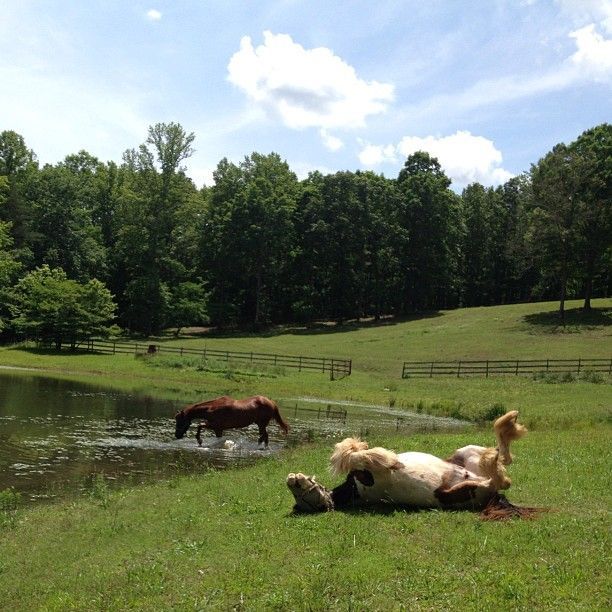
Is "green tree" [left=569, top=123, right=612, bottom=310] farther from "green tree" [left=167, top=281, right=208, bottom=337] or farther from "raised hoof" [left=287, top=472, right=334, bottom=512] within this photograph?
"raised hoof" [left=287, top=472, right=334, bottom=512]

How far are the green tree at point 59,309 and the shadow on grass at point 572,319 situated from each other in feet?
139

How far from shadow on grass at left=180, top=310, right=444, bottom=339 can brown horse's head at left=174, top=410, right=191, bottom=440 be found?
180 ft

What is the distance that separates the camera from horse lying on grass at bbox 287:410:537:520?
8.98 metres

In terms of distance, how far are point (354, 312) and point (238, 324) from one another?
16167 mm

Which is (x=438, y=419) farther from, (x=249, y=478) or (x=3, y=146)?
(x=3, y=146)

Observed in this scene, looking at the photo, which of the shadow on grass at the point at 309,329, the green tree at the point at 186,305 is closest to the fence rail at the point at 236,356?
the green tree at the point at 186,305

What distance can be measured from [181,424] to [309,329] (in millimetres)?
61403

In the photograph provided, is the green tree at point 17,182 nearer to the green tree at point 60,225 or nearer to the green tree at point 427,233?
the green tree at point 60,225

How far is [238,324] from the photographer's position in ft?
292

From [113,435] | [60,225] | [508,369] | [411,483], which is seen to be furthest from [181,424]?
[60,225]

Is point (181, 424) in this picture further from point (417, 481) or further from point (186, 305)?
point (186, 305)

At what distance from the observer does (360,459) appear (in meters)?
9.05

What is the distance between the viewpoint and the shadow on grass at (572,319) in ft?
210

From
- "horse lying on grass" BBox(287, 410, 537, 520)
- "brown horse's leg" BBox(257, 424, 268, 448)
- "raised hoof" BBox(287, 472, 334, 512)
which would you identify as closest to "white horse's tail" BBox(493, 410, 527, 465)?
"horse lying on grass" BBox(287, 410, 537, 520)
